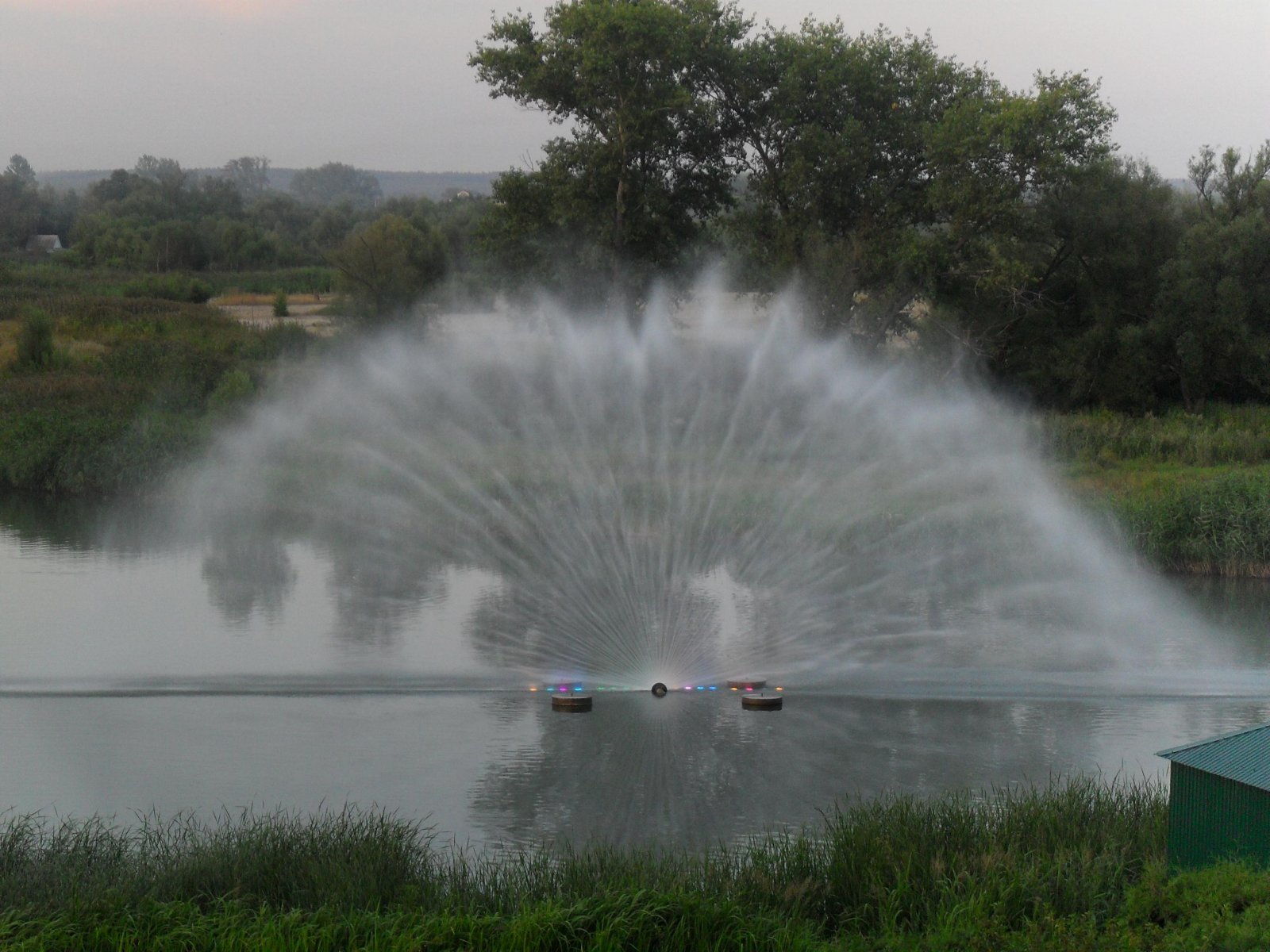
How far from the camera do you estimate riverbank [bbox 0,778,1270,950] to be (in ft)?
30.3

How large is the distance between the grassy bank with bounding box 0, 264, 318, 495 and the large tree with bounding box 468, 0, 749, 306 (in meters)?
10.1

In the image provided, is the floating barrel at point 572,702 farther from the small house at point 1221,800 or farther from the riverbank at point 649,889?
the small house at point 1221,800

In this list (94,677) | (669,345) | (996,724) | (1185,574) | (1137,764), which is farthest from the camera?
(669,345)

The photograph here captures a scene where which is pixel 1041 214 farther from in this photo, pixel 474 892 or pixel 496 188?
pixel 474 892

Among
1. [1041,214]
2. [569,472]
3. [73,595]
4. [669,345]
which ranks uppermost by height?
[1041,214]

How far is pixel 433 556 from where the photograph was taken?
93.4ft

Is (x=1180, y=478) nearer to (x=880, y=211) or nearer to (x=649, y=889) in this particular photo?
(x=880, y=211)

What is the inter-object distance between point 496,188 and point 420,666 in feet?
82.3

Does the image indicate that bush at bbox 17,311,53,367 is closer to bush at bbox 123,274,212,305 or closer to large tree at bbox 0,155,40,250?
bush at bbox 123,274,212,305

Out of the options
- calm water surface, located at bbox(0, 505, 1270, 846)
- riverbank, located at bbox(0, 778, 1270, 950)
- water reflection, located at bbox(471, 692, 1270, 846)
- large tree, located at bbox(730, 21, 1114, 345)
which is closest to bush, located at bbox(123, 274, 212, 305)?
large tree, located at bbox(730, 21, 1114, 345)

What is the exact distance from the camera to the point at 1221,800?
1023 centimetres

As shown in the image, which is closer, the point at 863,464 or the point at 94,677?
the point at 94,677

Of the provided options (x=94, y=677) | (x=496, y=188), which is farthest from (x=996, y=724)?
(x=496, y=188)

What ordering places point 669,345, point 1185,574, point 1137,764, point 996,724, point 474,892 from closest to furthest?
1. point 474,892
2. point 1137,764
3. point 996,724
4. point 1185,574
5. point 669,345
